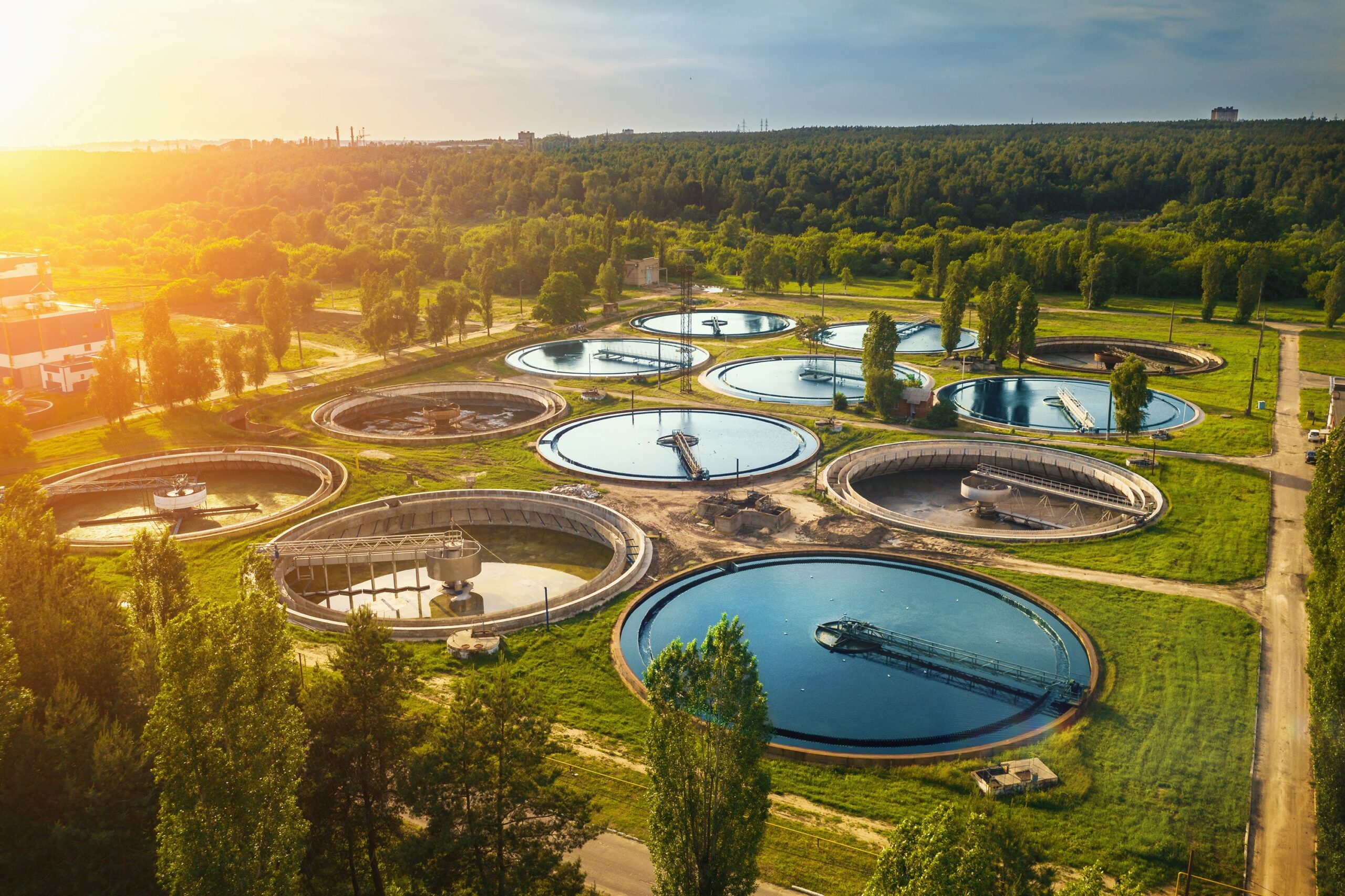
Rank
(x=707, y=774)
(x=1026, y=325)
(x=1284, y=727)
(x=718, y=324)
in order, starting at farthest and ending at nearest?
1. (x=718, y=324)
2. (x=1026, y=325)
3. (x=1284, y=727)
4. (x=707, y=774)

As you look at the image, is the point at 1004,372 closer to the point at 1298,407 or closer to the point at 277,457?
the point at 1298,407

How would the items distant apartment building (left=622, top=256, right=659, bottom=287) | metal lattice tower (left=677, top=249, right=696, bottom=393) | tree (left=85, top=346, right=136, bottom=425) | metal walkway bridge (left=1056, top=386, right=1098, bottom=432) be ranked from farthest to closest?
1. distant apartment building (left=622, top=256, right=659, bottom=287)
2. metal lattice tower (left=677, top=249, right=696, bottom=393)
3. metal walkway bridge (left=1056, top=386, right=1098, bottom=432)
4. tree (left=85, top=346, right=136, bottom=425)

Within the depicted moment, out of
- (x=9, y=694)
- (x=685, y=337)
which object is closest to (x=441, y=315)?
(x=685, y=337)

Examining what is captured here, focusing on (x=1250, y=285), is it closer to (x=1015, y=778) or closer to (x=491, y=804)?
(x=1015, y=778)

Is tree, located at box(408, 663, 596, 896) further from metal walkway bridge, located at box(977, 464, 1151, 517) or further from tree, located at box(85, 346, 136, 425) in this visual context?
tree, located at box(85, 346, 136, 425)

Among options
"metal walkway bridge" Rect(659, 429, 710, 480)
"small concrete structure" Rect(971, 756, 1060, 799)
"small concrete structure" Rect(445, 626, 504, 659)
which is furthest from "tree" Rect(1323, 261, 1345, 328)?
"small concrete structure" Rect(445, 626, 504, 659)

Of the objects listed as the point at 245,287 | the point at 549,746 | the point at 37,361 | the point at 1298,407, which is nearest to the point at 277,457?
the point at 37,361
